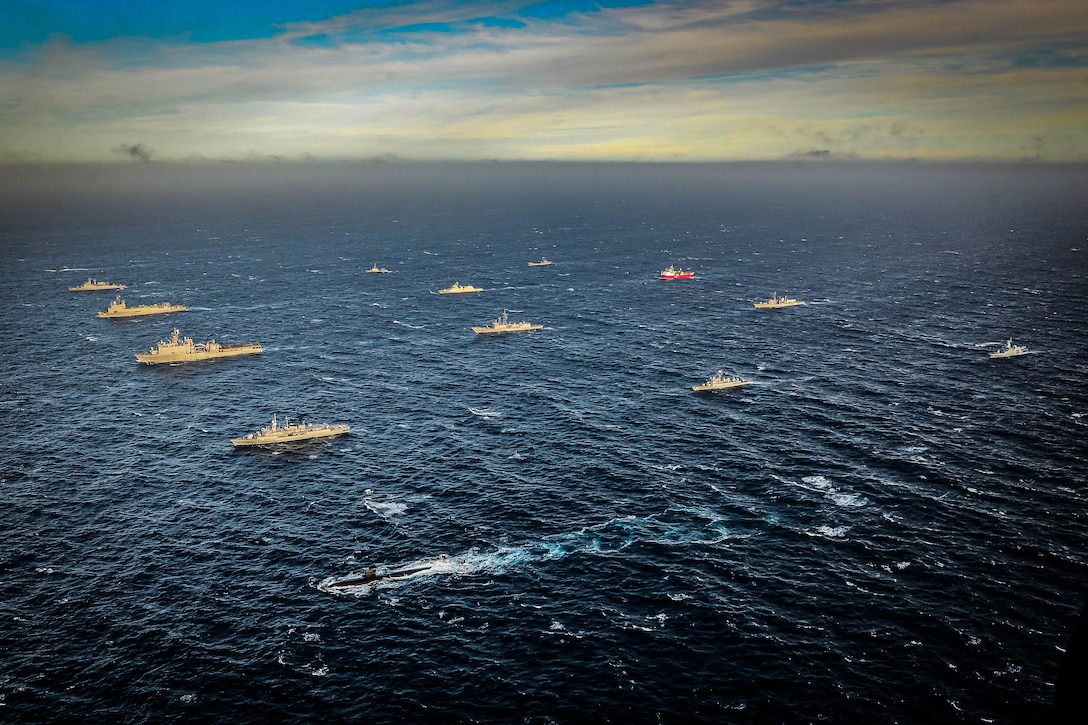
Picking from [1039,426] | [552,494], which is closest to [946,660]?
[552,494]

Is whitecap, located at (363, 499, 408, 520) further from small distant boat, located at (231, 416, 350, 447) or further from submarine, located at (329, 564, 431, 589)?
small distant boat, located at (231, 416, 350, 447)

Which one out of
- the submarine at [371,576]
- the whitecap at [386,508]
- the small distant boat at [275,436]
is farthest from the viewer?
the small distant boat at [275,436]

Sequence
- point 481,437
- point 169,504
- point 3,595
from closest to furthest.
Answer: point 3,595, point 169,504, point 481,437

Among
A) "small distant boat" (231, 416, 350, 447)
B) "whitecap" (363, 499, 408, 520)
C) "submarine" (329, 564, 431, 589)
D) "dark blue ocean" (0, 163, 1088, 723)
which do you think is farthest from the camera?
"small distant boat" (231, 416, 350, 447)

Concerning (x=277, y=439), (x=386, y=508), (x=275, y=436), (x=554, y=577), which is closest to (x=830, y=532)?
(x=554, y=577)

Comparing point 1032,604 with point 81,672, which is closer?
point 81,672

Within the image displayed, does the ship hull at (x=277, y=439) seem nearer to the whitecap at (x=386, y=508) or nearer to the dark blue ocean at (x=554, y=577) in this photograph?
the dark blue ocean at (x=554, y=577)

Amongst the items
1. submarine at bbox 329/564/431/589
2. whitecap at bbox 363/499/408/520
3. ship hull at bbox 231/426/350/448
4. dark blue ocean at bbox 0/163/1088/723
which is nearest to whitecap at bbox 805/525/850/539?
dark blue ocean at bbox 0/163/1088/723

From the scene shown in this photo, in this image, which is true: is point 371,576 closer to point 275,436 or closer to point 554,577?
point 554,577

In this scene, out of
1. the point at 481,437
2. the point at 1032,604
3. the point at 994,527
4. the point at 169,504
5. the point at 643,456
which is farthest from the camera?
the point at 481,437

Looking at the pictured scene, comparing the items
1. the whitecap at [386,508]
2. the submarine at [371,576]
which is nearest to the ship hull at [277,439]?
the whitecap at [386,508]

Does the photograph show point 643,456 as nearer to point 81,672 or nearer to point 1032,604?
point 1032,604
